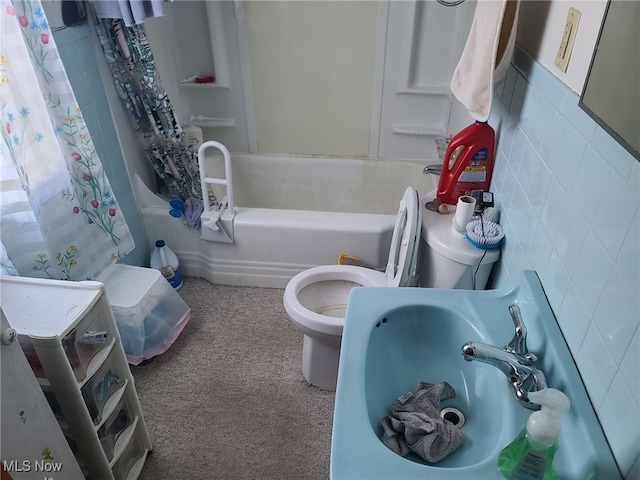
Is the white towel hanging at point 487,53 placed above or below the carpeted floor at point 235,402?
above

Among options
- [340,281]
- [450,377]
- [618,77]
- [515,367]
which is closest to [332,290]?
[340,281]

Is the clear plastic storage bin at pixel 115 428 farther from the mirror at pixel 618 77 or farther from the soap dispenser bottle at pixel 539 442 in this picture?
the mirror at pixel 618 77

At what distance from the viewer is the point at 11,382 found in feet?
3.36

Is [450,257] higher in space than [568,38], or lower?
lower

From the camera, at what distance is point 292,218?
2.27m

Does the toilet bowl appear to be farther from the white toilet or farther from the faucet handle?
the faucet handle

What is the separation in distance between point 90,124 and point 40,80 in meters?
0.45

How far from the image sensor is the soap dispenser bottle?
2.44ft

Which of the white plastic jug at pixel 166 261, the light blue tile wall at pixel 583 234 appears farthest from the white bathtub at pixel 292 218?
the light blue tile wall at pixel 583 234

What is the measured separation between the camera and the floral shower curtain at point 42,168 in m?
1.39

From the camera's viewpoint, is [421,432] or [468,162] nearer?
[421,432]

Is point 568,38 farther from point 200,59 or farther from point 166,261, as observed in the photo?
point 200,59

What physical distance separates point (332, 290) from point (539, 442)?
4.21ft

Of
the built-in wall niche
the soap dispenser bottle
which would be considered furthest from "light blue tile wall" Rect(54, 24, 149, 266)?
the soap dispenser bottle
